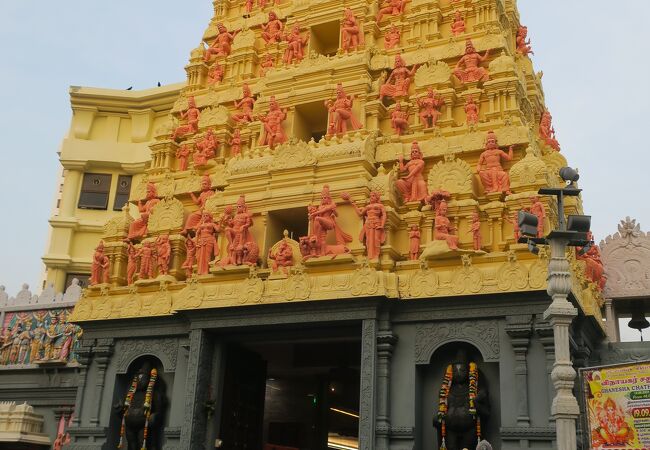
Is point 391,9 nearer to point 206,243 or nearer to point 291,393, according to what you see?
point 206,243

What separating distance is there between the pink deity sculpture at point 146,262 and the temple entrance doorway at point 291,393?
12.0ft

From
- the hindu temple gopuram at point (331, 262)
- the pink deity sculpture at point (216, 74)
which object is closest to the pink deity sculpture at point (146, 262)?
the hindu temple gopuram at point (331, 262)

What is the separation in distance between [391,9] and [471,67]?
4070 millimetres

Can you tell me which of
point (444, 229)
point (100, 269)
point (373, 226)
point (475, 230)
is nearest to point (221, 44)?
point (100, 269)

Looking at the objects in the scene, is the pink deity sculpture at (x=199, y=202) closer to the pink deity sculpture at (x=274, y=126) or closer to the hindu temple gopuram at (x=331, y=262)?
the hindu temple gopuram at (x=331, y=262)

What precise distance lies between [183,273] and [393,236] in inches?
263

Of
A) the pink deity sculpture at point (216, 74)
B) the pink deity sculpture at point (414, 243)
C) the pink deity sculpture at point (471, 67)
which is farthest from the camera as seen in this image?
the pink deity sculpture at point (216, 74)

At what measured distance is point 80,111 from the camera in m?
35.9

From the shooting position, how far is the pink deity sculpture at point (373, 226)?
17859mm

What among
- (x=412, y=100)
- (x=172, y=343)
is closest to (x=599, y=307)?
(x=412, y=100)

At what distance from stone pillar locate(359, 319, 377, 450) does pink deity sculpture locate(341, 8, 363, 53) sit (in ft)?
30.7

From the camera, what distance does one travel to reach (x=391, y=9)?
22.9 meters

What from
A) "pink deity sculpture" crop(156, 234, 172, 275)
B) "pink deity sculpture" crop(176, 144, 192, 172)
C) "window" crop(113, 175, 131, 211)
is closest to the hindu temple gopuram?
"pink deity sculpture" crop(156, 234, 172, 275)

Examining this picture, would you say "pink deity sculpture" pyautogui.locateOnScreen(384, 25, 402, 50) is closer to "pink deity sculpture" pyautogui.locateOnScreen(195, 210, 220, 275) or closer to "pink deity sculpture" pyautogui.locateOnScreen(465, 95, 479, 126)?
"pink deity sculpture" pyautogui.locateOnScreen(465, 95, 479, 126)
